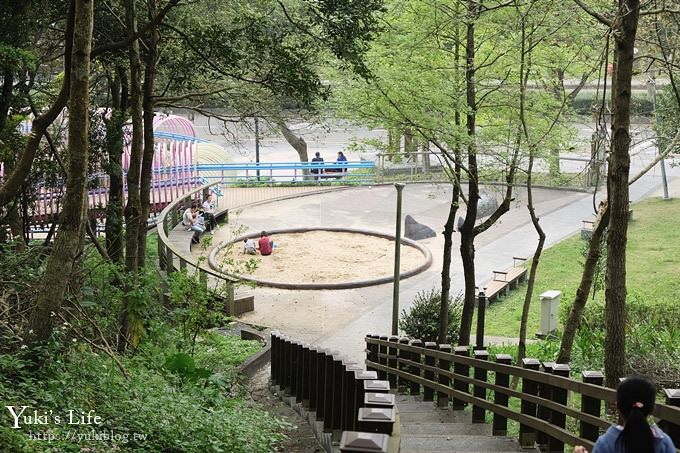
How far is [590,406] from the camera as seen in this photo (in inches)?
241

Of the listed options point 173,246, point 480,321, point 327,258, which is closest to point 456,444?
point 480,321

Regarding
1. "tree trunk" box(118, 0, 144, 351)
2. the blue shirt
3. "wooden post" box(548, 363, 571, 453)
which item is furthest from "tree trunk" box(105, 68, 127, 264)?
the blue shirt

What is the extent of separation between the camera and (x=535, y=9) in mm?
14297

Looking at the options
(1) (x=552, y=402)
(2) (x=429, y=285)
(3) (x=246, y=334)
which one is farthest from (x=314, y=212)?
(1) (x=552, y=402)

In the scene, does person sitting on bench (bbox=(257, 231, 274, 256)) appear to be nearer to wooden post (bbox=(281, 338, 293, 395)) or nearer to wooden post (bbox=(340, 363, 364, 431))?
wooden post (bbox=(281, 338, 293, 395))

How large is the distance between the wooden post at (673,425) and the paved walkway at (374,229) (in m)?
12.5

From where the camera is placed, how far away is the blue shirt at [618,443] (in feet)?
14.2

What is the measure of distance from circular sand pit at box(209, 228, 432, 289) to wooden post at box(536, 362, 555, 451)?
1503cm

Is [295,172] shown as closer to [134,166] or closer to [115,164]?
[115,164]

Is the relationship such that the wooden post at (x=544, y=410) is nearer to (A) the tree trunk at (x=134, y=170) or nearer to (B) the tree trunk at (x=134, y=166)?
(A) the tree trunk at (x=134, y=170)

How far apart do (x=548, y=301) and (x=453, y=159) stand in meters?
4.76

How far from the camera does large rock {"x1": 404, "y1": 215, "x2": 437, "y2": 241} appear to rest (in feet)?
95.1

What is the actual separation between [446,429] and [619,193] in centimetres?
301

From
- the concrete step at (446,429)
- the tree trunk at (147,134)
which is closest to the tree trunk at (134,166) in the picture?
the tree trunk at (147,134)
